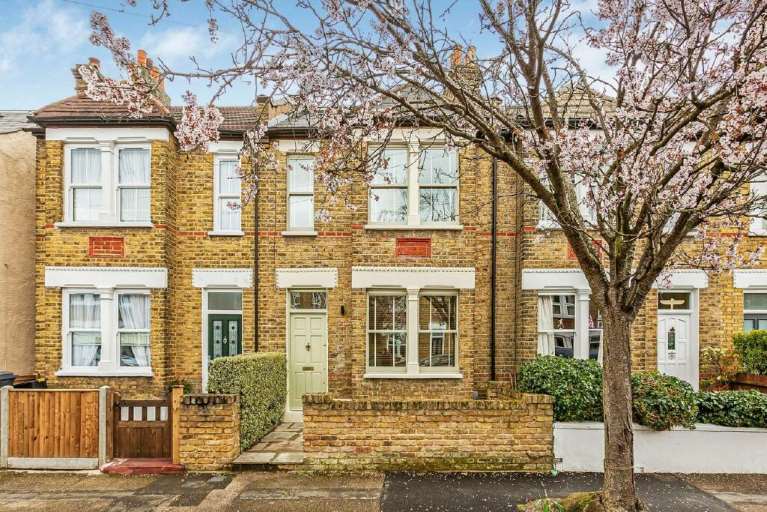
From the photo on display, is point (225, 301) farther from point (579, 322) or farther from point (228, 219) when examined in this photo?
point (579, 322)

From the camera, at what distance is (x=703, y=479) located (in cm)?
681

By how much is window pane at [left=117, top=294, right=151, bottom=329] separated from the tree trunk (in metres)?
9.26

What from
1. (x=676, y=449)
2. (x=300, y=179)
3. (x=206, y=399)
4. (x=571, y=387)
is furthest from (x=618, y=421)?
(x=300, y=179)

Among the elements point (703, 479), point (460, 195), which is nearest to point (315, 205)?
point (460, 195)

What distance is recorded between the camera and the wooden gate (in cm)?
722

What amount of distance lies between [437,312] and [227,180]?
5.72 meters

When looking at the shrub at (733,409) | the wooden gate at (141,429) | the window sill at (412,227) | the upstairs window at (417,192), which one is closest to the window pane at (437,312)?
the window sill at (412,227)

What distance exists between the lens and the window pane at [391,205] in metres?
9.91

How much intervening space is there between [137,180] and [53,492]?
6.31 metres

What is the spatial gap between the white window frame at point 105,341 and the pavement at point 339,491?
2931 mm

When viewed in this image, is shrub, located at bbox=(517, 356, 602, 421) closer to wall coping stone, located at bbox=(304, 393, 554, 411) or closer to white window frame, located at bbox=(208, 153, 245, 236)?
wall coping stone, located at bbox=(304, 393, 554, 411)

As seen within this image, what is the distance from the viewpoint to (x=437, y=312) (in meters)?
9.91

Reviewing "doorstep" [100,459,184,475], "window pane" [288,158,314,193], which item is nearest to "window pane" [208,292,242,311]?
"window pane" [288,158,314,193]

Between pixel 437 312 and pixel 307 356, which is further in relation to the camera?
pixel 307 356
